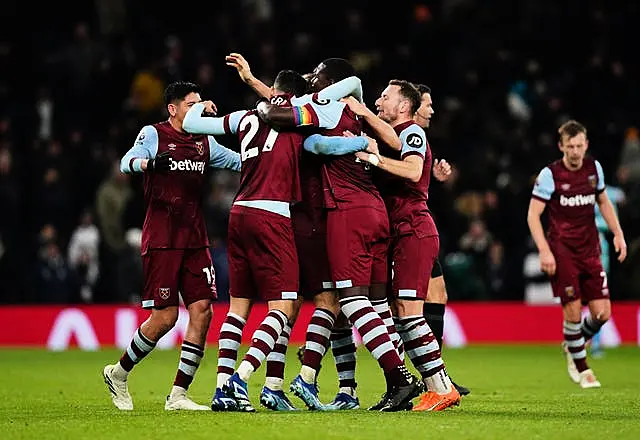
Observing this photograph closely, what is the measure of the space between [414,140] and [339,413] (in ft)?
6.81

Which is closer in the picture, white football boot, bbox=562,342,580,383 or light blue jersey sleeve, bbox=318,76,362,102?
light blue jersey sleeve, bbox=318,76,362,102

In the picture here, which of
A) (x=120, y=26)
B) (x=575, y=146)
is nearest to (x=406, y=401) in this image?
(x=575, y=146)

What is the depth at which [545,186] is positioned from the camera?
1309 centimetres

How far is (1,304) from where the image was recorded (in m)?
20.7

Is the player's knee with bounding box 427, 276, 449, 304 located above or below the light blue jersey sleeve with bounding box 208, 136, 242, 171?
below

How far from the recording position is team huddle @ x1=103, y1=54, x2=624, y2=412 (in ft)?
31.5

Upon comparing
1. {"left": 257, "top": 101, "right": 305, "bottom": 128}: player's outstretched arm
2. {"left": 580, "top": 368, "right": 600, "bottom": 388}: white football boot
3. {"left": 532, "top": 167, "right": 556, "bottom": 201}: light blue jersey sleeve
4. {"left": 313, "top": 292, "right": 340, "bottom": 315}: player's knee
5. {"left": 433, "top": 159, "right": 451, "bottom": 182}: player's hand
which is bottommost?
{"left": 580, "top": 368, "right": 600, "bottom": 388}: white football boot

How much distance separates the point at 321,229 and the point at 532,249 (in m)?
10.3

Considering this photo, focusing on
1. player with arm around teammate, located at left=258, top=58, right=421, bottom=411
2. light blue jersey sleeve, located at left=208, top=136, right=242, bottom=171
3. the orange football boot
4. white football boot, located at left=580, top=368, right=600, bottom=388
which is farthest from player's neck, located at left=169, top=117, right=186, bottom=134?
white football boot, located at left=580, top=368, right=600, bottom=388

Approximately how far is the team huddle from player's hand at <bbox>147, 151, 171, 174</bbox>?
13mm

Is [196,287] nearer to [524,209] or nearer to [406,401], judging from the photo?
[406,401]

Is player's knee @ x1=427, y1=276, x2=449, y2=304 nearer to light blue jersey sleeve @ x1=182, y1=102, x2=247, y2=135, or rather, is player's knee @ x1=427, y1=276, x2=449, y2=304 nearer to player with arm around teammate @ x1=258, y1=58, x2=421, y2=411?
player with arm around teammate @ x1=258, y1=58, x2=421, y2=411

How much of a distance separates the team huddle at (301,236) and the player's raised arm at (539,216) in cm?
284

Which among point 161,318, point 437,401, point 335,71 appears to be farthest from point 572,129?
point 161,318
